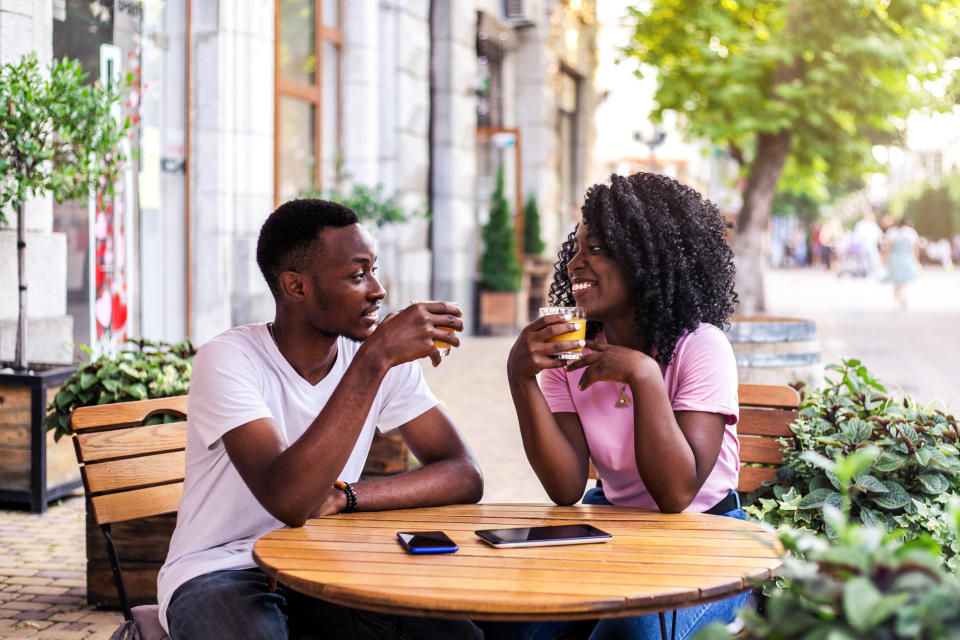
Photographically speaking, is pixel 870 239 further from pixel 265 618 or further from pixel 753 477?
pixel 265 618

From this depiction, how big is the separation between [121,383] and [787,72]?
40.9 ft

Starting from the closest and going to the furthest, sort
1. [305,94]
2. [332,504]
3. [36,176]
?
[332,504] → [36,176] → [305,94]

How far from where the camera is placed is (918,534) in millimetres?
3227

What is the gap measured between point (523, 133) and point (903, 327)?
270 inches

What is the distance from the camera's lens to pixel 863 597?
46.1 inches

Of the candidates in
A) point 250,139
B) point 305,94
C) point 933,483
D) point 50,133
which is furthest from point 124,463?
point 305,94

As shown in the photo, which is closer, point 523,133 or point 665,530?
point 665,530

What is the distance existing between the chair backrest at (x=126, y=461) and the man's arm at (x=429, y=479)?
90cm

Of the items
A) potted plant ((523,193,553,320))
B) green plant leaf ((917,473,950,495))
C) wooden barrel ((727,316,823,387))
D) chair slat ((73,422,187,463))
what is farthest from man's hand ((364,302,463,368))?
potted plant ((523,193,553,320))

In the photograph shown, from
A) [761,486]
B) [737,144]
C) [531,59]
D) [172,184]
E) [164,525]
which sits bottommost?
[164,525]

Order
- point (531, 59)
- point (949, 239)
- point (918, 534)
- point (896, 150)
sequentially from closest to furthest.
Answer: point (918, 534)
point (531, 59)
point (896, 150)
point (949, 239)

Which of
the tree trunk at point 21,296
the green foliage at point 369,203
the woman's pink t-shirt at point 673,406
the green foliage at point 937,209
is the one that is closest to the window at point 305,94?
the green foliage at point 369,203

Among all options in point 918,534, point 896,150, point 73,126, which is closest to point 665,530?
point 918,534

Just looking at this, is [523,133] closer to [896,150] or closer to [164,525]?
[896,150]
